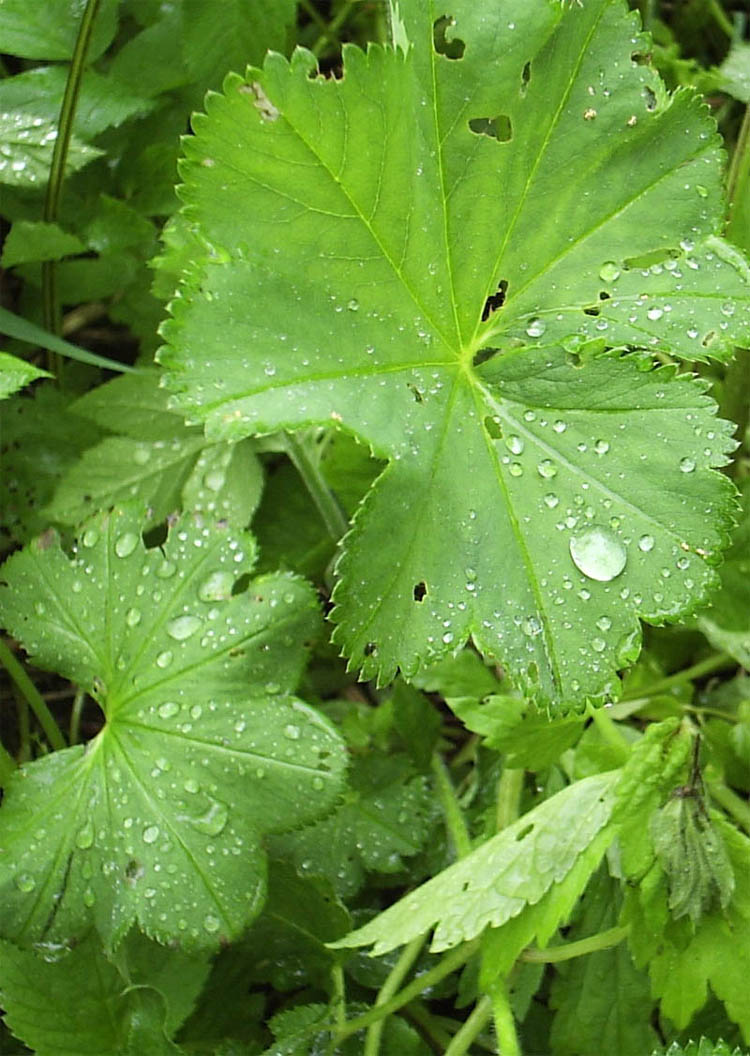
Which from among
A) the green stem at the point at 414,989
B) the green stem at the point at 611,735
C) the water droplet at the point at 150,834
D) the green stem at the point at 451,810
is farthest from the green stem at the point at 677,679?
the water droplet at the point at 150,834

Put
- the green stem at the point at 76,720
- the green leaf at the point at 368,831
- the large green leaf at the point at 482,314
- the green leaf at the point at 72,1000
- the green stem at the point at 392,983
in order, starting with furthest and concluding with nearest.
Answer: the green stem at the point at 76,720
the green leaf at the point at 368,831
the green stem at the point at 392,983
the green leaf at the point at 72,1000
the large green leaf at the point at 482,314

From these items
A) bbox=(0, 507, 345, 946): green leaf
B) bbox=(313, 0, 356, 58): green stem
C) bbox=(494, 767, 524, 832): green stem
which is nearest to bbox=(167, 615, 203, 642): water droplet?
bbox=(0, 507, 345, 946): green leaf

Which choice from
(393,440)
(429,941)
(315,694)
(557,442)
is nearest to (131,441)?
(315,694)

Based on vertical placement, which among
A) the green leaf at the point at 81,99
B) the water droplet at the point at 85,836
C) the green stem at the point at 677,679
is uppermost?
the green leaf at the point at 81,99

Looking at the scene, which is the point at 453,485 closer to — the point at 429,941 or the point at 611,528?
the point at 611,528

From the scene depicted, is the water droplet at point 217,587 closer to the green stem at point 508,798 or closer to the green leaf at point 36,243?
the green stem at point 508,798

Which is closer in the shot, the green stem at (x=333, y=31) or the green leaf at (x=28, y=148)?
the green leaf at (x=28, y=148)
